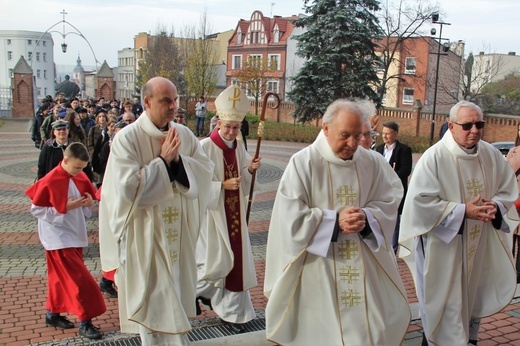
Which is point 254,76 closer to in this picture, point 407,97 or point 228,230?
point 407,97

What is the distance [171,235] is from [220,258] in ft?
3.31

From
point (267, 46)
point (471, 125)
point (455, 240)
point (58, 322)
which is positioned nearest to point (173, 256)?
point (58, 322)

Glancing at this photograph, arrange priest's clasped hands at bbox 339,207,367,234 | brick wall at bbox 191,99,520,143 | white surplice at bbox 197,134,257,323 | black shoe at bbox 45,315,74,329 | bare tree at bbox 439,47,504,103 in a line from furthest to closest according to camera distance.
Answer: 1. bare tree at bbox 439,47,504,103
2. brick wall at bbox 191,99,520,143
3. white surplice at bbox 197,134,257,323
4. black shoe at bbox 45,315,74,329
5. priest's clasped hands at bbox 339,207,367,234

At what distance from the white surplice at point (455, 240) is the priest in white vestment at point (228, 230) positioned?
1.62m

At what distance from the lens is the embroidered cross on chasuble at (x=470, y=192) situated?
185 inches

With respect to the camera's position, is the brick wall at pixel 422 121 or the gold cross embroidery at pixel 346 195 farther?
the brick wall at pixel 422 121

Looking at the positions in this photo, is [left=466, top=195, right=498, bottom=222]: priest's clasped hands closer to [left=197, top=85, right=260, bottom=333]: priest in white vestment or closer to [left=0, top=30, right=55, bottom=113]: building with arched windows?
[left=197, top=85, right=260, bottom=333]: priest in white vestment

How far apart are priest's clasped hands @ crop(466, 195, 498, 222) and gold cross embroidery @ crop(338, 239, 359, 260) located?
3.87ft

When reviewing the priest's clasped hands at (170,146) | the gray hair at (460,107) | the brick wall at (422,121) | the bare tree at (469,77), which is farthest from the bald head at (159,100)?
the bare tree at (469,77)

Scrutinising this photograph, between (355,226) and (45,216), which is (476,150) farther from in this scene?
(45,216)

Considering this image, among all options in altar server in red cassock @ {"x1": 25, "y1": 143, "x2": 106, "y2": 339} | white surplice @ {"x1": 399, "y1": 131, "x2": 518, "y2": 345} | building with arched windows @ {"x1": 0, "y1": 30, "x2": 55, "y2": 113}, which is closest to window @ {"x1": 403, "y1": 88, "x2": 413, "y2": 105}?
white surplice @ {"x1": 399, "y1": 131, "x2": 518, "y2": 345}

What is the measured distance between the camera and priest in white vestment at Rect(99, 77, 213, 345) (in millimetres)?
4203

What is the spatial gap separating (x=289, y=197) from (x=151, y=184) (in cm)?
107

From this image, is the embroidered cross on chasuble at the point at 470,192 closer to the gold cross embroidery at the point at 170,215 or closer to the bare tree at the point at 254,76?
the gold cross embroidery at the point at 170,215
